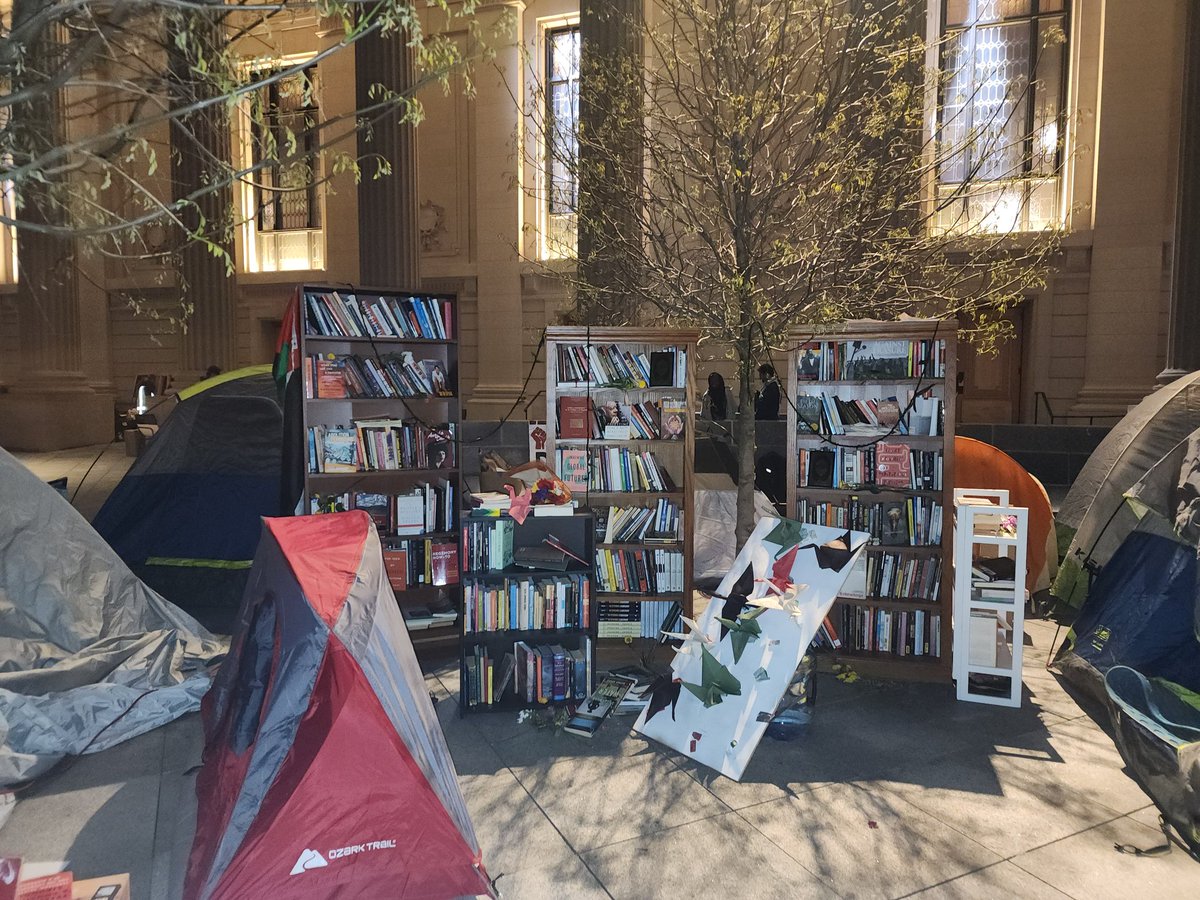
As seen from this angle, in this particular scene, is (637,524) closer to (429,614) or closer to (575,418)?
(575,418)

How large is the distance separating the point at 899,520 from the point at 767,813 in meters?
2.18

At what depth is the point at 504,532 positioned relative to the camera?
4234 millimetres

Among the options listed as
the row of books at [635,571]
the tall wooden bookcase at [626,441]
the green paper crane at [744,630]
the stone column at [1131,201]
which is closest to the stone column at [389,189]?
the tall wooden bookcase at [626,441]

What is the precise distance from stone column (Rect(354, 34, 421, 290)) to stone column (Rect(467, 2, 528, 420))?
4.96 metres

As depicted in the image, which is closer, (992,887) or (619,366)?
(992,887)

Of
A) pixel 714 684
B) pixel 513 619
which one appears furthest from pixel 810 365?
pixel 513 619

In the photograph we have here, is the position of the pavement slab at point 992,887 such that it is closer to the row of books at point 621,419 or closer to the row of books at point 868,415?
the row of books at point 868,415

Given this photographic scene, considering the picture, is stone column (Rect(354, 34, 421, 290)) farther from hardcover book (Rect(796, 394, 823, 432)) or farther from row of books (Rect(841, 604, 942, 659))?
row of books (Rect(841, 604, 942, 659))

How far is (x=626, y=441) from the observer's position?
5176 millimetres

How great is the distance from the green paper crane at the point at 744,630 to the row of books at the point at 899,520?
1262mm

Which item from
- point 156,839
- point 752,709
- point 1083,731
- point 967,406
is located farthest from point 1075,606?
point 967,406

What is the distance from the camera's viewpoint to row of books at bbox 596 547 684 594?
499 cm

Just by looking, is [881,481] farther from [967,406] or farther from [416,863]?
[967,406]

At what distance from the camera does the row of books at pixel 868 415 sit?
4.79m
